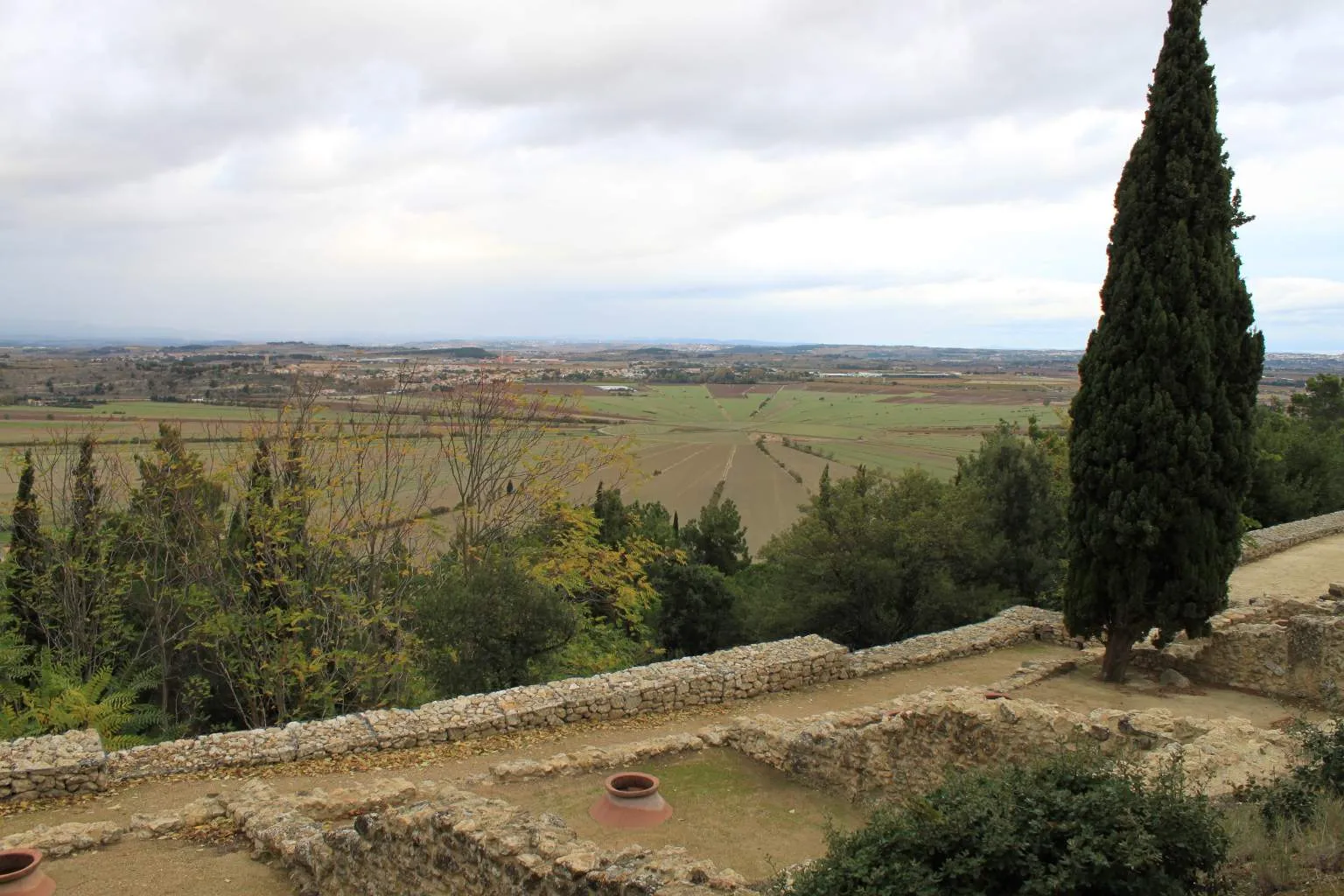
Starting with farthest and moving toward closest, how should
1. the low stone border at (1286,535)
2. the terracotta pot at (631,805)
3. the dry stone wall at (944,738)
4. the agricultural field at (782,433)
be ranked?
1. the agricultural field at (782,433)
2. the low stone border at (1286,535)
3. the dry stone wall at (944,738)
4. the terracotta pot at (631,805)

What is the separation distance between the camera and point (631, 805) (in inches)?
343

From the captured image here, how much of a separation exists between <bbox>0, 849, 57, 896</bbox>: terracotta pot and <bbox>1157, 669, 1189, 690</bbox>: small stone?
1447cm

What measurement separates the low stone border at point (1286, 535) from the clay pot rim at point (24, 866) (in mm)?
24920

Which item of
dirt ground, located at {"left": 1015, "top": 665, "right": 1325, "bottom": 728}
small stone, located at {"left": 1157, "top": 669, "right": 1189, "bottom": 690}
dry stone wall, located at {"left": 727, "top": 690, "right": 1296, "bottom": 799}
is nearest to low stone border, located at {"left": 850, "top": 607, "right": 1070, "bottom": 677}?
dirt ground, located at {"left": 1015, "top": 665, "right": 1325, "bottom": 728}

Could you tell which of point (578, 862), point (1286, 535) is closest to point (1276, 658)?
point (578, 862)

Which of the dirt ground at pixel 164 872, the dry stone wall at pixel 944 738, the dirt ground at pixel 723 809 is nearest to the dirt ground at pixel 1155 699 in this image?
the dry stone wall at pixel 944 738

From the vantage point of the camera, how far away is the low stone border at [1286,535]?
22.2 m

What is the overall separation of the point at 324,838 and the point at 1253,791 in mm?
8350

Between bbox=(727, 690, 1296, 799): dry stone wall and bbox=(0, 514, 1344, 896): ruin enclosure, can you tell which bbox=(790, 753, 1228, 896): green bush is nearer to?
bbox=(0, 514, 1344, 896): ruin enclosure

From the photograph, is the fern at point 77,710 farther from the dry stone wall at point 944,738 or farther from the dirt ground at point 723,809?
the dry stone wall at point 944,738

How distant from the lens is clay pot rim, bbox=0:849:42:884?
23.5ft

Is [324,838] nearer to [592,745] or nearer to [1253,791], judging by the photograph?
[592,745]

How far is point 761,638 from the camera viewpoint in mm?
21516

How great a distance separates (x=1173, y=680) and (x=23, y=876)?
14780 mm
